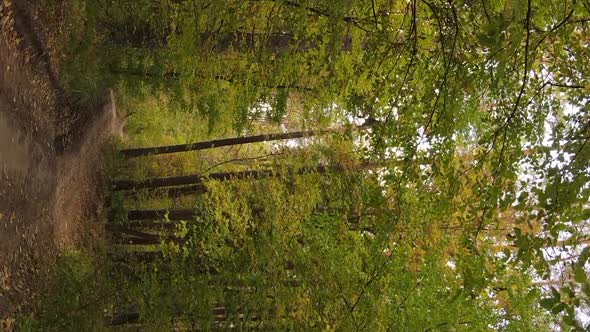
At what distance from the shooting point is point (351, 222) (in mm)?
10992

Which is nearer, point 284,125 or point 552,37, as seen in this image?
point 552,37

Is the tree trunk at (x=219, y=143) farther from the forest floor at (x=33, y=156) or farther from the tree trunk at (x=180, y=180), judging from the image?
the forest floor at (x=33, y=156)

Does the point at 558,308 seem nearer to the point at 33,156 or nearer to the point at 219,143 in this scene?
the point at 33,156

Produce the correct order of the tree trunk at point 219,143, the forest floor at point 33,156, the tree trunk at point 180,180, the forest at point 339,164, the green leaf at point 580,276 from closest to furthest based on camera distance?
the green leaf at point 580,276, the forest at point 339,164, the forest floor at point 33,156, the tree trunk at point 180,180, the tree trunk at point 219,143

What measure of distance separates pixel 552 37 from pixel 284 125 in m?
9.37

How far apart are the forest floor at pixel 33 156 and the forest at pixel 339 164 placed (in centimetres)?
26

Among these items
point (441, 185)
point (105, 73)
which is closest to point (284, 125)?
point (105, 73)

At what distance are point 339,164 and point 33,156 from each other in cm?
574

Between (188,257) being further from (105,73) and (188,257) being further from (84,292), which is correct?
(105,73)

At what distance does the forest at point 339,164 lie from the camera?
5.76 metres

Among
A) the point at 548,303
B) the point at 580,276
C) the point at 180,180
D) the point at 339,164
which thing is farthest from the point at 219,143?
the point at 580,276

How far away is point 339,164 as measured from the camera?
446 inches

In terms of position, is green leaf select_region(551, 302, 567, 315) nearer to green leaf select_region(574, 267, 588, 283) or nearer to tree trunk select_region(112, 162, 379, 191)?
green leaf select_region(574, 267, 588, 283)

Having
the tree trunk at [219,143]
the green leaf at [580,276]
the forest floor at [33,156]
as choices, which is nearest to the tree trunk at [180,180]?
the tree trunk at [219,143]
